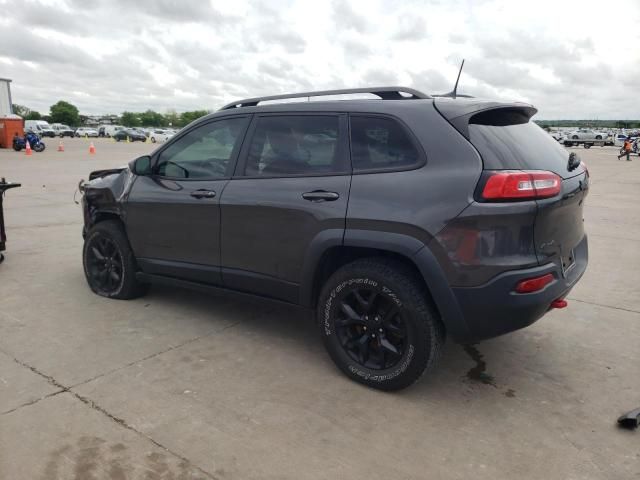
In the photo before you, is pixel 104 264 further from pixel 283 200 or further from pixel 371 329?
pixel 371 329

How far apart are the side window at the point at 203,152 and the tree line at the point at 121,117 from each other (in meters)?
103

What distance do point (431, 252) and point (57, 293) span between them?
12.1 ft

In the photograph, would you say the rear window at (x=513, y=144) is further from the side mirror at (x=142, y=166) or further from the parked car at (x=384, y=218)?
the side mirror at (x=142, y=166)

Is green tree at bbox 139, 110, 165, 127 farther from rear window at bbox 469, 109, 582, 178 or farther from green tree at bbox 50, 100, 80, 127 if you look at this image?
rear window at bbox 469, 109, 582, 178

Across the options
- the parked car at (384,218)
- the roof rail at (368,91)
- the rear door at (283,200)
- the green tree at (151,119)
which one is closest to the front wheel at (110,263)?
the parked car at (384,218)

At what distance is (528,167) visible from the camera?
9.86 feet

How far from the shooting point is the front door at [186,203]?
404 centimetres

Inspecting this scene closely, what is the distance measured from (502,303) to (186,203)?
2.45m

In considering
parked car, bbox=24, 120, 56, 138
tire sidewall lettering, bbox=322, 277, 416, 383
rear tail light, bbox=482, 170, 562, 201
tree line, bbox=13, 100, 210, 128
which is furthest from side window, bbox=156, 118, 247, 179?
tree line, bbox=13, 100, 210, 128

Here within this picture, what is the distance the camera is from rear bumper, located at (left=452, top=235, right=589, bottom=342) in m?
2.88

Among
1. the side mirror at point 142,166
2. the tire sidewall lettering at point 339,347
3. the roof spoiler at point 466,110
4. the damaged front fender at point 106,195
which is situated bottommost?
the tire sidewall lettering at point 339,347

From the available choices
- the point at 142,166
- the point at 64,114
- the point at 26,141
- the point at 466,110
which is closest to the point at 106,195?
the point at 142,166

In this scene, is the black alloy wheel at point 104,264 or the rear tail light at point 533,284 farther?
the black alloy wheel at point 104,264

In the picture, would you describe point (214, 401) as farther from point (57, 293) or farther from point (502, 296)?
point (57, 293)
